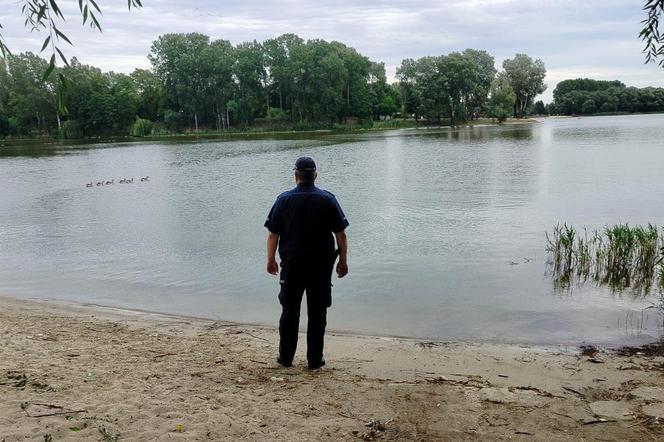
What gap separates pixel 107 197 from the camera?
26359 millimetres

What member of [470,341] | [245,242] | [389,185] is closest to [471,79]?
[389,185]

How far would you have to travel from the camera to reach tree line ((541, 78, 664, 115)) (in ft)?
449

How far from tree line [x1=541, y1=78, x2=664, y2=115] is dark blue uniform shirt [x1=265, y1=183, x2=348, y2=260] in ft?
508

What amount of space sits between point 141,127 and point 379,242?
90.8 meters

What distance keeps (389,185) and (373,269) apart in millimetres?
14860

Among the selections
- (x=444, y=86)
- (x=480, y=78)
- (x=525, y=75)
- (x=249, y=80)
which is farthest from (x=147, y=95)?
(x=525, y=75)

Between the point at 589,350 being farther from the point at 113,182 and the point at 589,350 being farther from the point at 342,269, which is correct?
the point at 113,182

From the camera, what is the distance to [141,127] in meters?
96.6

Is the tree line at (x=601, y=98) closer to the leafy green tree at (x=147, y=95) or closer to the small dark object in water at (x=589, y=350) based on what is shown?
the leafy green tree at (x=147, y=95)

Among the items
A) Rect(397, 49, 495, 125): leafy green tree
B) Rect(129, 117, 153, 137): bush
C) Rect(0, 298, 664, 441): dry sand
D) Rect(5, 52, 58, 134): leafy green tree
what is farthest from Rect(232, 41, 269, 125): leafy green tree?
Rect(0, 298, 664, 441): dry sand

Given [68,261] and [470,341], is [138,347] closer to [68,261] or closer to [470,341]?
[470,341]

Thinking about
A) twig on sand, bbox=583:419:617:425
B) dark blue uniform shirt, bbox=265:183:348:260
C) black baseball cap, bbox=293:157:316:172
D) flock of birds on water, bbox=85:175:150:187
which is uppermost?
black baseball cap, bbox=293:157:316:172

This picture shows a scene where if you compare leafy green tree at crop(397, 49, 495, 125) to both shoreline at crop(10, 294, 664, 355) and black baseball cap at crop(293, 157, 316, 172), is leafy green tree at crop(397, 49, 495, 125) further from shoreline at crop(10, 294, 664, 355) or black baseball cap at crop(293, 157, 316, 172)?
black baseball cap at crop(293, 157, 316, 172)

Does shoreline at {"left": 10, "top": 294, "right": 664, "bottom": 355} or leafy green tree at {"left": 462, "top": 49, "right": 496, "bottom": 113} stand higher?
leafy green tree at {"left": 462, "top": 49, "right": 496, "bottom": 113}
